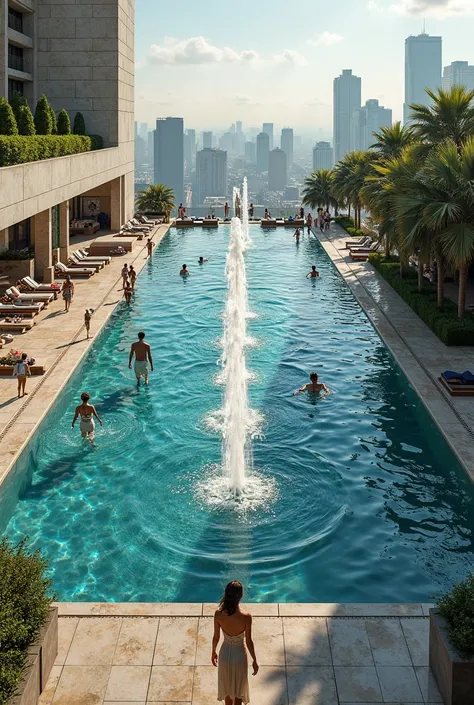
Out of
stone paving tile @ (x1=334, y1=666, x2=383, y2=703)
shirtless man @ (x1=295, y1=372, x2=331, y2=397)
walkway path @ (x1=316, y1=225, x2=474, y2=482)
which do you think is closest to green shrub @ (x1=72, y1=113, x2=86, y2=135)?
walkway path @ (x1=316, y1=225, x2=474, y2=482)

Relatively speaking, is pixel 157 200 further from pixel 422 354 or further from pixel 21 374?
pixel 21 374

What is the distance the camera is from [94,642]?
402 inches

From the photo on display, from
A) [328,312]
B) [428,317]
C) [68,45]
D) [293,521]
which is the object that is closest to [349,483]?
[293,521]

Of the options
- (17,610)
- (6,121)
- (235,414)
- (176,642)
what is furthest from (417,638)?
(6,121)

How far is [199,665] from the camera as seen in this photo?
31.8ft

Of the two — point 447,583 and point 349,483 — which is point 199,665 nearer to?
point 447,583

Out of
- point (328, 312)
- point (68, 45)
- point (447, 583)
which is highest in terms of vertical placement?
point (68, 45)

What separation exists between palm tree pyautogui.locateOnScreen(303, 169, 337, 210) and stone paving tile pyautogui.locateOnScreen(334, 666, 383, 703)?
2339 inches

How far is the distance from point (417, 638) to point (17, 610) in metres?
5.09

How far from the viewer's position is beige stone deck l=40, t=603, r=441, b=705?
9.16 meters

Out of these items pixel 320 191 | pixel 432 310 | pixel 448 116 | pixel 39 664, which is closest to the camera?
pixel 39 664

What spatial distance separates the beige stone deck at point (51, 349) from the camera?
59.1ft

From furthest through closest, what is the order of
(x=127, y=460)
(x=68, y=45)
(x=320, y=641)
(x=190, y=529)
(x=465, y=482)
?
(x=68, y=45) < (x=127, y=460) < (x=465, y=482) < (x=190, y=529) < (x=320, y=641)

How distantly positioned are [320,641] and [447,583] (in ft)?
10.3
